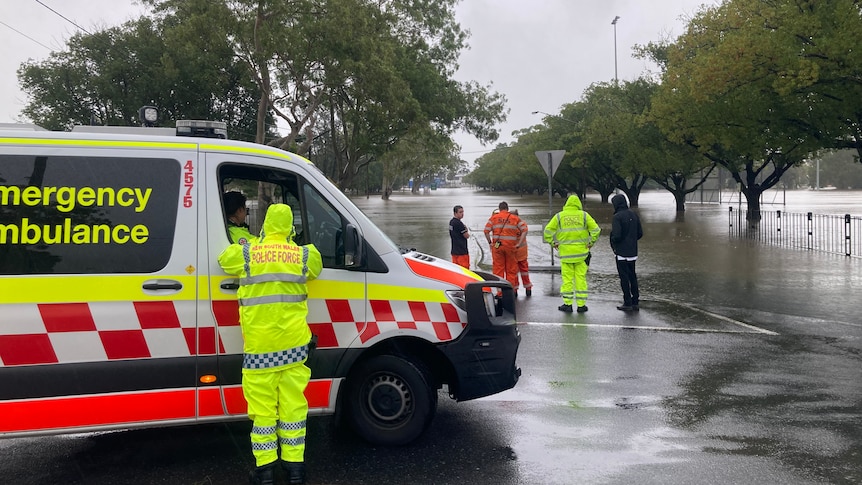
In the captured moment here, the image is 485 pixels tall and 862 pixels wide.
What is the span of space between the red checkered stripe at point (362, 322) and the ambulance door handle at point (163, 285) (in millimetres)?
371

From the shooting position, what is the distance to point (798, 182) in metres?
149

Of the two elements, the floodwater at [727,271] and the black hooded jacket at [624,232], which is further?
the floodwater at [727,271]

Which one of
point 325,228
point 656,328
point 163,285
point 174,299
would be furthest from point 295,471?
point 656,328

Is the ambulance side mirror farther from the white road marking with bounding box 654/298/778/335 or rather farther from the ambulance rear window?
the white road marking with bounding box 654/298/778/335

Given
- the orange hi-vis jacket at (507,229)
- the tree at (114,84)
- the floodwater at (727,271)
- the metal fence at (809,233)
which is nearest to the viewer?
the floodwater at (727,271)

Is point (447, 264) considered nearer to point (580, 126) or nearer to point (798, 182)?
point (580, 126)

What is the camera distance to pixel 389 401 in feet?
16.3

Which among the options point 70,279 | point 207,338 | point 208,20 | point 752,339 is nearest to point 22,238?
point 70,279

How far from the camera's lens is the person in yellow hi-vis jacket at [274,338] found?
13.7 ft

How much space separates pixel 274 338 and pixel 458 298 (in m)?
1.47

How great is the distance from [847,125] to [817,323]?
46.2 feet

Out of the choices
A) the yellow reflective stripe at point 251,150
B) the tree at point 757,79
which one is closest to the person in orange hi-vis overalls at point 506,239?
the yellow reflective stripe at point 251,150

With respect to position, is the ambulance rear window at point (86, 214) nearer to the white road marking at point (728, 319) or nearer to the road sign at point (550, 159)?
the white road marking at point (728, 319)

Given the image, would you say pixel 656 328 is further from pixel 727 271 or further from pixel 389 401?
pixel 727 271
